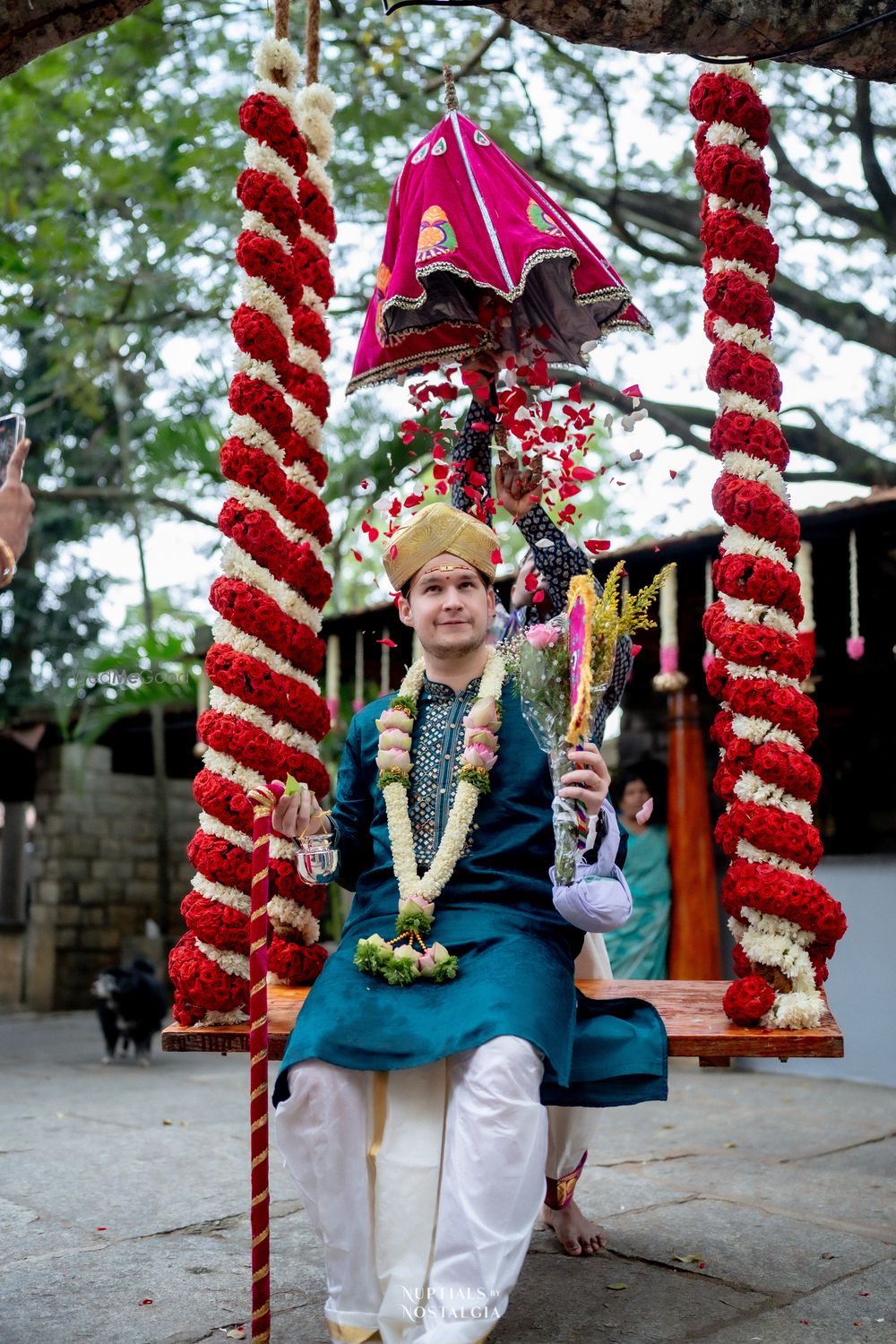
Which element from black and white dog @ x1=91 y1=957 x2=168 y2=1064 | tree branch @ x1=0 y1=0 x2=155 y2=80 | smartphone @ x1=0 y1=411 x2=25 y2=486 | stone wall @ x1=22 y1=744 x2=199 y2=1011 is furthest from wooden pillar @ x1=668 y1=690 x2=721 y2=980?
stone wall @ x1=22 y1=744 x2=199 y2=1011

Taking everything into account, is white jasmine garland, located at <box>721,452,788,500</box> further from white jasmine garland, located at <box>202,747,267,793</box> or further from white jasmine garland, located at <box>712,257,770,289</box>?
white jasmine garland, located at <box>202,747,267,793</box>

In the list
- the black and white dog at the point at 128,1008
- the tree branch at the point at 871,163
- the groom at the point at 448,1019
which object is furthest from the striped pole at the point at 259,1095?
the tree branch at the point at 871,163

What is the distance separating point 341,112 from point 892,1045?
8464mm

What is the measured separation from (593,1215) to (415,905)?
5.30 ft

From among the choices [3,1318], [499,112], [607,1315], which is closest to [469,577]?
[607,1315]

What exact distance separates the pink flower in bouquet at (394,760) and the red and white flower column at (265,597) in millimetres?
455

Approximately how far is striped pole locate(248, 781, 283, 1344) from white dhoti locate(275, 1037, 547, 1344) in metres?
0.11

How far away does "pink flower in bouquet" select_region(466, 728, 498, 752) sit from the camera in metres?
3.22

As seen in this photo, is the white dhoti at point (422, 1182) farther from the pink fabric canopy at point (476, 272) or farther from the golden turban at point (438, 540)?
the pink fabric canopy at point (476, 272)

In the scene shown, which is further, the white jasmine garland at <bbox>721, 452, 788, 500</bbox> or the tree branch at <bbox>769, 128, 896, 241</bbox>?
the tree branch at <bbox>769, 128, 896, 241</bbox>

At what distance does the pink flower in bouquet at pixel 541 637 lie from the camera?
295 cm

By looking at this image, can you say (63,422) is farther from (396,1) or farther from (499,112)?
(396,1)

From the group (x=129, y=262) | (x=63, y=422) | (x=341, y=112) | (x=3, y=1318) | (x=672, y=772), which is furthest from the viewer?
(x=63, y=422)

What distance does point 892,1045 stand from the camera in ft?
23.7
